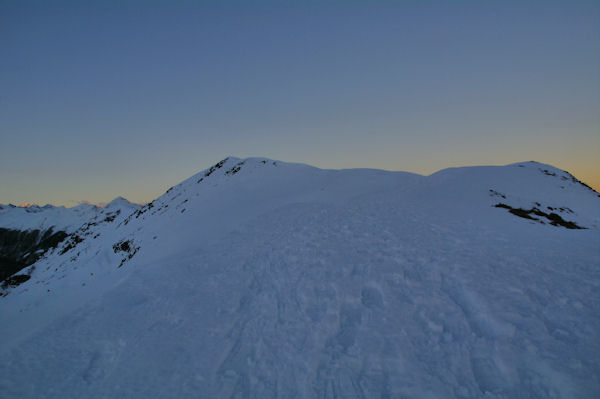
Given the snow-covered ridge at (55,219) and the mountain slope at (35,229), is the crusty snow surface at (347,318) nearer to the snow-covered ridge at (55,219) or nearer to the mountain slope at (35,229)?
the mountain slope at (35,229)

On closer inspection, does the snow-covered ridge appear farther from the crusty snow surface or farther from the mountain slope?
the crusty snow surface

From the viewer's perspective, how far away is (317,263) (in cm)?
945

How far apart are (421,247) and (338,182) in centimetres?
1285

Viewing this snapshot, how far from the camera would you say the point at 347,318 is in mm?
6852

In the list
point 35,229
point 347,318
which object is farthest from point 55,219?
point 347,318

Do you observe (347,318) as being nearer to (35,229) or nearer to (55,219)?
(55,219)

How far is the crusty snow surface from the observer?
511 cm

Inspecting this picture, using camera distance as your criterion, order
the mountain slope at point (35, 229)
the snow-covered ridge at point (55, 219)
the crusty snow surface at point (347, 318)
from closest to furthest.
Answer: the crusty snow surface at point (347, 318)
the mountain slope at point (35, 229)
the snow-covered ridge at point (55, 219)

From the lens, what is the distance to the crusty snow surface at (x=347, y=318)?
511 centimetres

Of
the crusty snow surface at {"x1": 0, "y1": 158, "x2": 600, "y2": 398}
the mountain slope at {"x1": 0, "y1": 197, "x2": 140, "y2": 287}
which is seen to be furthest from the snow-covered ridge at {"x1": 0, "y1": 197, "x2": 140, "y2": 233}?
the crusty snow surface at {"x1": 0, "y1": 158, "x2": 600, "y2": 398}

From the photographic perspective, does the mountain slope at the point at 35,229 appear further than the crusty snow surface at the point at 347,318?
Yes

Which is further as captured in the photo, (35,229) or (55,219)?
(35,229)

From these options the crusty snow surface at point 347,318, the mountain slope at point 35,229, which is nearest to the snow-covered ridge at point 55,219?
the mountain slope at point 35,229

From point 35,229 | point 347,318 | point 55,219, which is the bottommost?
point 35,229
